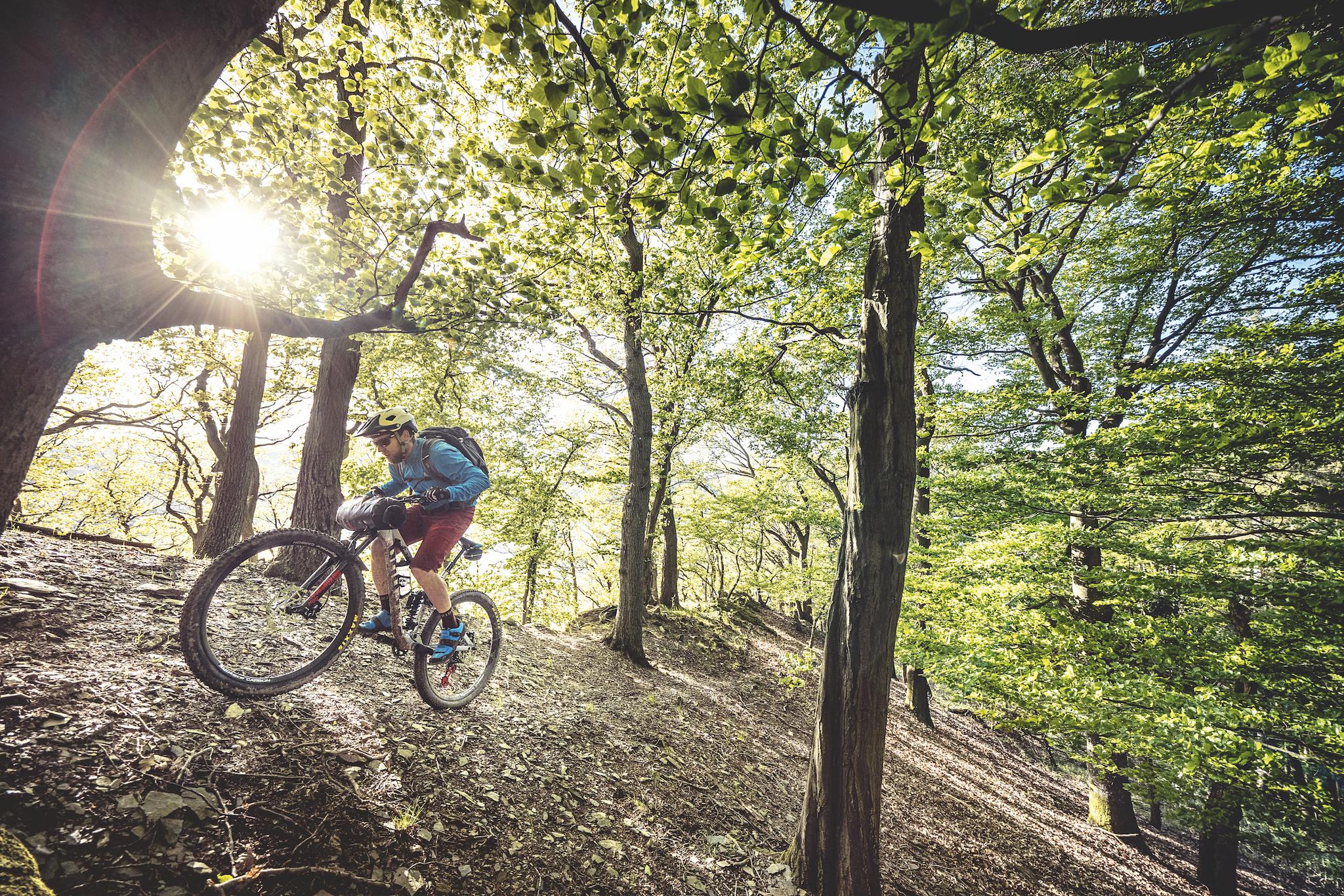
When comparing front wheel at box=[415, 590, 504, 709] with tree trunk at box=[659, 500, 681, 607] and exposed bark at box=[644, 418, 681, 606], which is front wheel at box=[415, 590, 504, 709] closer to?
exposed bark at box=[644, 418, 681, 606]

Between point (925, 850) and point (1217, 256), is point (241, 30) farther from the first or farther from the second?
point (1217, 256)

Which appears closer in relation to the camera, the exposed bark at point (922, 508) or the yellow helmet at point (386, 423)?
the yellow helmet at point (386, 423)

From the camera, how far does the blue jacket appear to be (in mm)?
3982

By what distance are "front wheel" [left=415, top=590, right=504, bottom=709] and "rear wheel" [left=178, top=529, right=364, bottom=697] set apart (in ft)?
2.69

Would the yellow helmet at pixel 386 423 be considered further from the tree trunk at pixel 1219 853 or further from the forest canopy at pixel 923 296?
the tree trunk at pixel 1219 853

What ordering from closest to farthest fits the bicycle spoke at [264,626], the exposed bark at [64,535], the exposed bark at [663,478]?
the bicycle spoke at [264,626] < the exposed bark at [64,535] < the exposed bark at [663,478]

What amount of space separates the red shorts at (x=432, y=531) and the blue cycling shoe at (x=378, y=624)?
50 centimetres

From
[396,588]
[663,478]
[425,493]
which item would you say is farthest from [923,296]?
[396,588]

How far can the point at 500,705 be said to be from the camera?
5051 millimetres

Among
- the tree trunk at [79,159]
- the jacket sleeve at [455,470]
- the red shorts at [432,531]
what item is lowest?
the red shorts at [432,531]

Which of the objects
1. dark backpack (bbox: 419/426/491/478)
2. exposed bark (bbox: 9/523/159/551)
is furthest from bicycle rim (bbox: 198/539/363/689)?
exposed bark (bbox: 9/523/159/551)

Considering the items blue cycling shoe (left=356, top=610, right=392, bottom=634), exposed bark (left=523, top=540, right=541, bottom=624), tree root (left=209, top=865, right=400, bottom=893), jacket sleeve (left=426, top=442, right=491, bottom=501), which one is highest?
jacket sleeve (left=426, top=442, right=491, bottom=501)

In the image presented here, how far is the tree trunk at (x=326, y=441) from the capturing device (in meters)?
6.56

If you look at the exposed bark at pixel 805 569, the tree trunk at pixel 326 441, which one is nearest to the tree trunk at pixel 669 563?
the exposed bark at pixel 805 569
